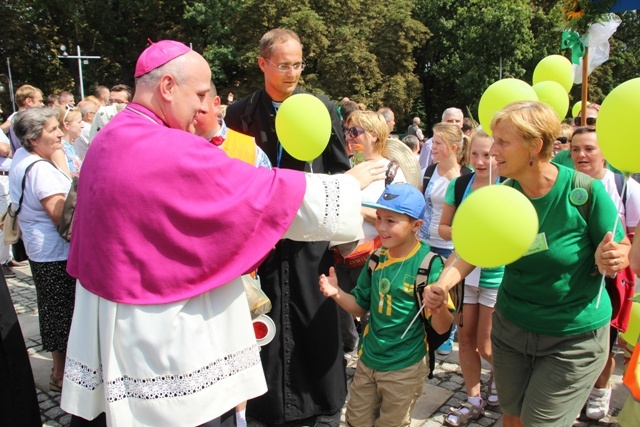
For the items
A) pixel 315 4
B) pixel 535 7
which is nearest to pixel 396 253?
pixel 315 4

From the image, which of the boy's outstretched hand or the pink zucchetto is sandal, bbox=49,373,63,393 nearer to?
the boy's outstretched hand

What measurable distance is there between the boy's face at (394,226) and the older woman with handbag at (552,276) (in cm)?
36

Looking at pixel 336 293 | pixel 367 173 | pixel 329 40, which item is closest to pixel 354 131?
pixel 336 293

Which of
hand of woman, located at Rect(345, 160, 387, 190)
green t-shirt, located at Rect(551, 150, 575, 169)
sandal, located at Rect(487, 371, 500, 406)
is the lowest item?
sandal, located at Rect(487, 371, 500, 406)

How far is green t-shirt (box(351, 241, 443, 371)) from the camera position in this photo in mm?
2760

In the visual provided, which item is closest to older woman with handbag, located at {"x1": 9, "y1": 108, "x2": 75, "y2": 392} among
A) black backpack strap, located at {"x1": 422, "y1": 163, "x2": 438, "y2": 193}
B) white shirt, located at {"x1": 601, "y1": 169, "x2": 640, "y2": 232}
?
black backpack strap, located at {"x1": 422, "y1": 163, "x2": 438, "y2": 193}

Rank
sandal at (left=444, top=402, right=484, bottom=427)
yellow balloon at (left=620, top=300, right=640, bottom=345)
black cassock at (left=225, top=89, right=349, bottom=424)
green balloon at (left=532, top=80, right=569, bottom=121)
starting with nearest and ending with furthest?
1. yellow balloon at (left=620, top=300, right=640, bottom=345)
2. black cassock at (left=225, top=89, right=349, bottom=424)
3. sandal at (left=444, top=402, right=484, bottom=427)
4. green balloon at (left=532, top=80, right=569, bottom=121)

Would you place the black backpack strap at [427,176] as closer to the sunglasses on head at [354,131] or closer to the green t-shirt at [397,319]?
the sunglasses on head at [354,131]

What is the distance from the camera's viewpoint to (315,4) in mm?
30062

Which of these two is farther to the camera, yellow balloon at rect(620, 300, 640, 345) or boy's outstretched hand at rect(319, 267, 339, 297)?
yellow balloon at rect(620, 300, 640, 345)

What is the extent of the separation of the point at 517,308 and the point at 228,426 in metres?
1.45

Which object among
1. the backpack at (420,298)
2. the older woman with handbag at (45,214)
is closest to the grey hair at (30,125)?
the older woman with handbag at (45,214)

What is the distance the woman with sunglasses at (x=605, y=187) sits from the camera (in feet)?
11.4

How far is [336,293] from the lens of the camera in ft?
9.29
